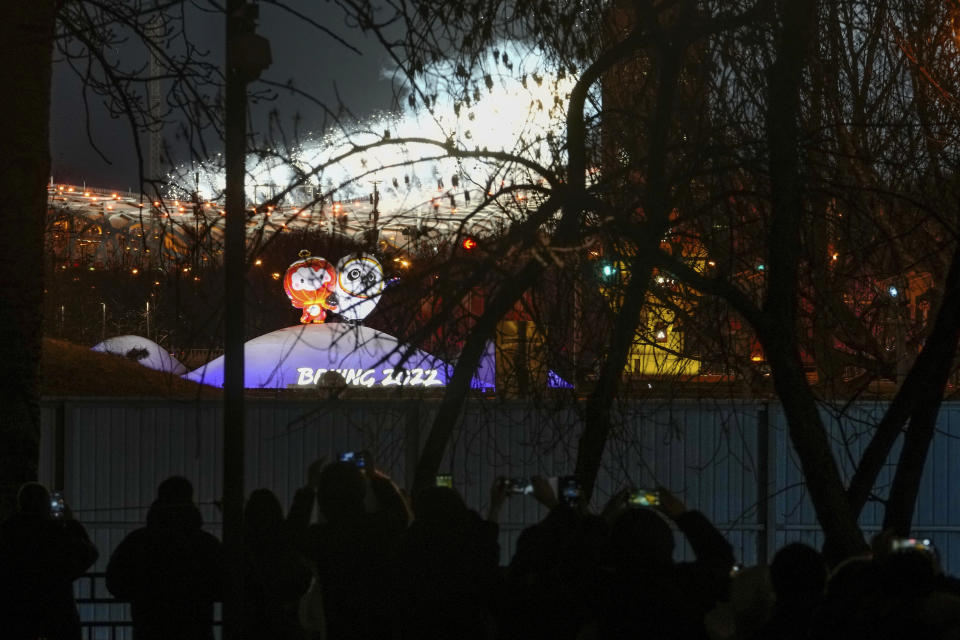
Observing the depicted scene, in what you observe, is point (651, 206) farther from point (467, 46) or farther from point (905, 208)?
point (905, 208)

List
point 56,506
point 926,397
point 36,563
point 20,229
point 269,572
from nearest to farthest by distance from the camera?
point 269,572 → point 36,563 → point 56,506 → point 926,397 → point 20,229

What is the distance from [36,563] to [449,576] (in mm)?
2266

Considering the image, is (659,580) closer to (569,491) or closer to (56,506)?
(569,491)

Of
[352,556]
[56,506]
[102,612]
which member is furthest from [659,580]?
[102,612]

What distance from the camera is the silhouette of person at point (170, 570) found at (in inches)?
Answer: 217

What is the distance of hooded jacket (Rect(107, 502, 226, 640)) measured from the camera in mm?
5508

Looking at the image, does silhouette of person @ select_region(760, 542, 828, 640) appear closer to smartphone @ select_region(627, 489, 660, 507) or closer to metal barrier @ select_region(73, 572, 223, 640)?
smartphone @ select_region(627, 489, 660, 507)

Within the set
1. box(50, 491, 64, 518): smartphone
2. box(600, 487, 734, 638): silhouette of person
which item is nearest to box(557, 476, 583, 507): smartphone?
box(600, 487, 734, 638): silhouette of person

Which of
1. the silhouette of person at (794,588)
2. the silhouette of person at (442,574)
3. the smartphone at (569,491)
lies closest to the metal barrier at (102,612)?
the silhouette of person at (442,574)

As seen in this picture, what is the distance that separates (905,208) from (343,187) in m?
4.88

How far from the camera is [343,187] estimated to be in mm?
→ 6750

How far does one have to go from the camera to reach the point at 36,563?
5711 millimetres

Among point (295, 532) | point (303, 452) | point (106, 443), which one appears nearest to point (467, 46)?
point (295, 532)

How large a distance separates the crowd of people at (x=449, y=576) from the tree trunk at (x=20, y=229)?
163cm
